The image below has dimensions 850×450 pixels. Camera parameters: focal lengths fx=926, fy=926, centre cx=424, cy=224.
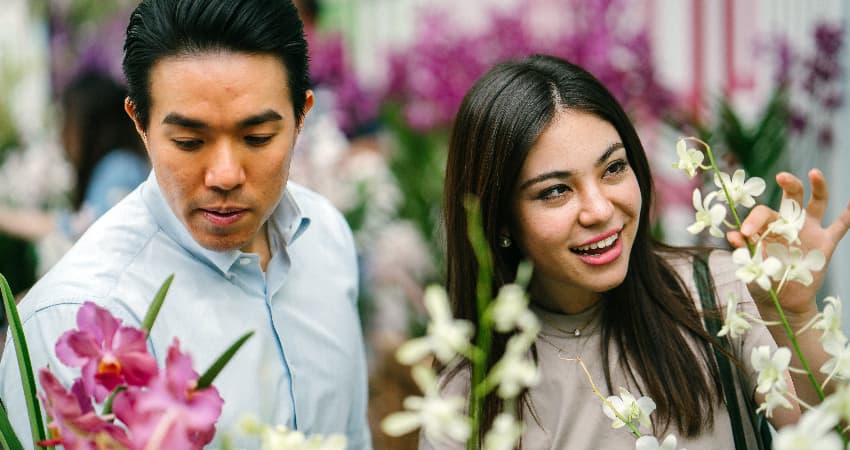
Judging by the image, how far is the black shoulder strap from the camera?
1.50 meters

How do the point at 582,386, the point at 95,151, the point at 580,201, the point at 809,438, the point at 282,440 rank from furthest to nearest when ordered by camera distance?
the point at 95,151, the point at 582,386, the point at 580,201, the point at 282,440, the point at 809,438

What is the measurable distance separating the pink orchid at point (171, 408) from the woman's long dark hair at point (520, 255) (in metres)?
0.82

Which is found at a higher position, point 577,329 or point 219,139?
point 219,139

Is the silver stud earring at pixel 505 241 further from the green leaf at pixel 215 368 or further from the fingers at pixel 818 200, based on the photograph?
the green leaf at pixel 215 368

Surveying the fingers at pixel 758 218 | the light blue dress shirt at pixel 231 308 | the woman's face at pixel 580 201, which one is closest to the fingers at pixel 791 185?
the fingers at pixel 758 218

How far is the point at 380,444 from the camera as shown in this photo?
2809 millimetres

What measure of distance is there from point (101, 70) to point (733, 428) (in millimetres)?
3074

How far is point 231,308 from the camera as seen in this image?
155cm

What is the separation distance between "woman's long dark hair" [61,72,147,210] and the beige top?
2180 millimetres

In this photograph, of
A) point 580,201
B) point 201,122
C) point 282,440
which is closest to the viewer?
point 282,440

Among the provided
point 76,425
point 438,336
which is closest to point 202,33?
point 76,425

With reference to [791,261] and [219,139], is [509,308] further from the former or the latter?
[219,139]

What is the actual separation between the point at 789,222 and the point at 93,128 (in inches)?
115

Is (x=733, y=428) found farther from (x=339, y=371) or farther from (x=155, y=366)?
(x=155, y=366)
